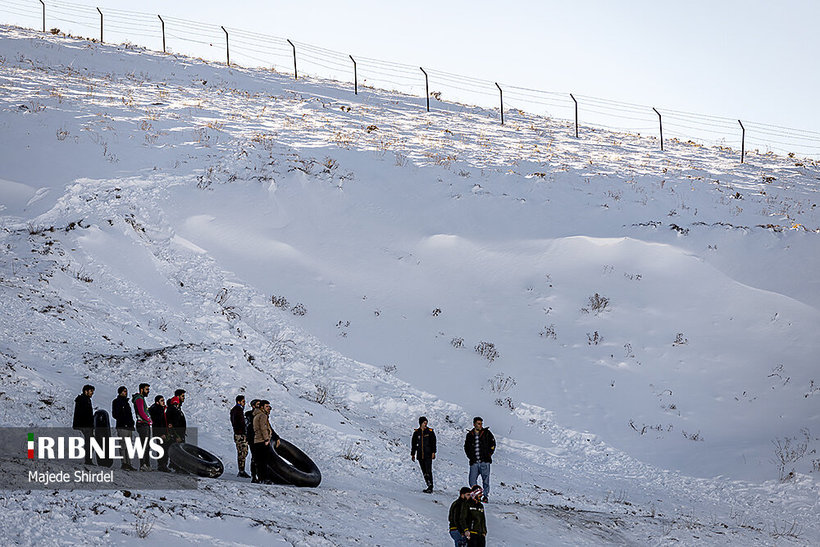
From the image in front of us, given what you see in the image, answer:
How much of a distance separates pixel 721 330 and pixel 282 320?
14.0 m

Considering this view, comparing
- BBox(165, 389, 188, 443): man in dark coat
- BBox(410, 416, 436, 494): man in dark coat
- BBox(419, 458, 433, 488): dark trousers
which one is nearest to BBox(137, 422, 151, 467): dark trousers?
BBox(165, 389, 188, 443): man in dark coat

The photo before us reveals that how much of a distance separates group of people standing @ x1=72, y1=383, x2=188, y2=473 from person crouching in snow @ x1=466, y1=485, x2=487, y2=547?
5.42 metres

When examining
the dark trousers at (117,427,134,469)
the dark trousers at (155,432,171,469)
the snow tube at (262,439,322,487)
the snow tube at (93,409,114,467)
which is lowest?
the snow tube at (262,439,322,487)

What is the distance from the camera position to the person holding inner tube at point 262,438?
11.7 m

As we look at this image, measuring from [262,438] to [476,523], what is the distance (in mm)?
4314

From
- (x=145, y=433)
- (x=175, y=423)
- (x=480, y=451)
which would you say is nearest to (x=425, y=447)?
(x=480, y=451)

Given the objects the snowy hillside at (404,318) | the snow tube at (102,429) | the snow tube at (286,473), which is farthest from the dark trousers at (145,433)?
the snow tube at (286,473)

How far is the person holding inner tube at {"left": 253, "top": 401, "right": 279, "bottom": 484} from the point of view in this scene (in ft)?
38.4

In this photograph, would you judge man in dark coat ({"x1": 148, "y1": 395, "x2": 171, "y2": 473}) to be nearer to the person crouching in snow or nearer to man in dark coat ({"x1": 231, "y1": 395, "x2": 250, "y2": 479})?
man in dark coat ({"x1": 231, "y1": 395, "x2": 250, "y2": 479})

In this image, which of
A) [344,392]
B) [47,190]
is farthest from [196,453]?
[47,190]

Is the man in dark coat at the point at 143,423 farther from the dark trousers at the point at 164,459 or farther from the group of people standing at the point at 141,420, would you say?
the dark trousers at the point at 164,459

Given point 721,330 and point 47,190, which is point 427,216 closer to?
point 721,330

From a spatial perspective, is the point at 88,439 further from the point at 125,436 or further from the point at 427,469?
the point at 427,469

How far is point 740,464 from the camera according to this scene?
16094mm
